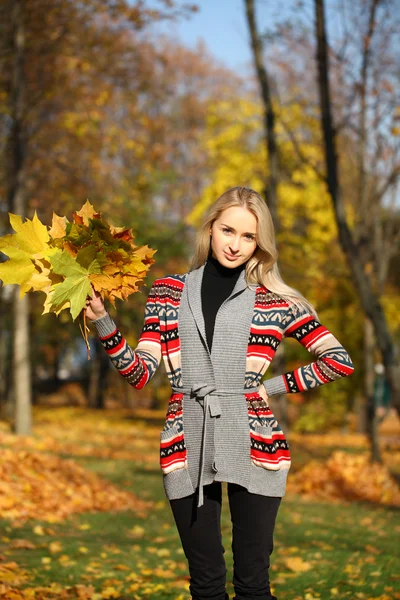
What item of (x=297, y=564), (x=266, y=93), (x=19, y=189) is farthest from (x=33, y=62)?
(x=297, y=564)

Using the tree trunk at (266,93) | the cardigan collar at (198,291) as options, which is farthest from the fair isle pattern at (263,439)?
A: the tree trunk at (266,93)

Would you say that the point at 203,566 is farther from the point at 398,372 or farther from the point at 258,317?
the point at 398,372

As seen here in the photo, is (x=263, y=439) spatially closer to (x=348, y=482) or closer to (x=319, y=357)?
(x=319, y=357)

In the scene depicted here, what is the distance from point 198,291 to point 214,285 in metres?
0.12

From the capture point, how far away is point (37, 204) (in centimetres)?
1950

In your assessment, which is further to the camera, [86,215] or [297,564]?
[297,564]

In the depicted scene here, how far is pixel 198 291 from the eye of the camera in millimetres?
3490

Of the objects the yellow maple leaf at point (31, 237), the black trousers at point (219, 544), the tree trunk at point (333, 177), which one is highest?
the tree trunk at point (333, 177)

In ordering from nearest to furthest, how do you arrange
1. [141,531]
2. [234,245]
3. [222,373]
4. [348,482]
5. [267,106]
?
[222,373]
[234,245]
[141,531]
[348,482]
[267,106]

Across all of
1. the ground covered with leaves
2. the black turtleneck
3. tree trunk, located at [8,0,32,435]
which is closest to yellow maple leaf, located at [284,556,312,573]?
the ground covered with leaves

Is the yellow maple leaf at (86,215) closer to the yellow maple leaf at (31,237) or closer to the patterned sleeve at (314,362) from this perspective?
the yellow maple leaf at (31,237)

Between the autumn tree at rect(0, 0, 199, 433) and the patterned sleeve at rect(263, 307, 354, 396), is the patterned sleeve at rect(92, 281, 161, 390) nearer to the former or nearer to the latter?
the patterned sleeve at rect(263, 307, 354, 396)

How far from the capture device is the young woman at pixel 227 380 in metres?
3.31

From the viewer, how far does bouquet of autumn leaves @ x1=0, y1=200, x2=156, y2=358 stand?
3.22m
